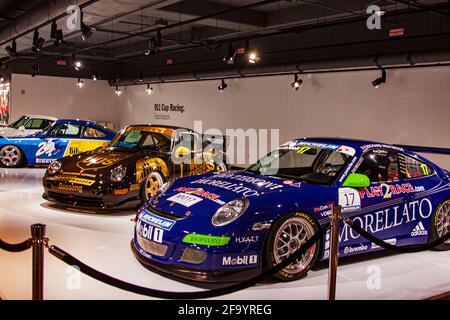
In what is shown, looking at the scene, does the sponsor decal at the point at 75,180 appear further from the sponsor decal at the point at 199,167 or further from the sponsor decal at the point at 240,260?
the sponsor decal at the point at 240,260

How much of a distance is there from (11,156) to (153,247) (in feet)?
28.1

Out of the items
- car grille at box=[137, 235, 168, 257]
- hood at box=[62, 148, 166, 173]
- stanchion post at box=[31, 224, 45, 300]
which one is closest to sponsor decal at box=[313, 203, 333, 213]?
car grille at box=[137, 235, 168, 257]

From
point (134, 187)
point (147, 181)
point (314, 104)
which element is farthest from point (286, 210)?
point (314, 104)

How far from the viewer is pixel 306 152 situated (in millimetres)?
5320

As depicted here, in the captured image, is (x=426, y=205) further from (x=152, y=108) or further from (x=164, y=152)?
(x=152, y=108)

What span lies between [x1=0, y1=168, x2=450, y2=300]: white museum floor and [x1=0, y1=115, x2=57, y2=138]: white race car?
18.6 ft

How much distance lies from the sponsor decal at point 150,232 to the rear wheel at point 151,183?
245 centimetres

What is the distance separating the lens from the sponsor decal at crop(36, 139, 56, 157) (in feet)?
36.6

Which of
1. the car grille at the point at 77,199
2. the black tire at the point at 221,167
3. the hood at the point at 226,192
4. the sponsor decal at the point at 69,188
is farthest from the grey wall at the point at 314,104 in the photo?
the sponsor decal at the point at 69,188

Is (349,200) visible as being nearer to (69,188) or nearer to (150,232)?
(150,232)

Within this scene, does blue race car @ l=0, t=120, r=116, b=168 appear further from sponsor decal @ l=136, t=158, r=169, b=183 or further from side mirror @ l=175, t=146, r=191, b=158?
sponsor decal @ l=136, t=158, r=169, b=183

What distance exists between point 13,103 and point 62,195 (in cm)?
1431

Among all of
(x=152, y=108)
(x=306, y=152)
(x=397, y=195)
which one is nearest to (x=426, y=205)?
(x=397, y=195)

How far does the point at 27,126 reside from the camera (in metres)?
12.1
